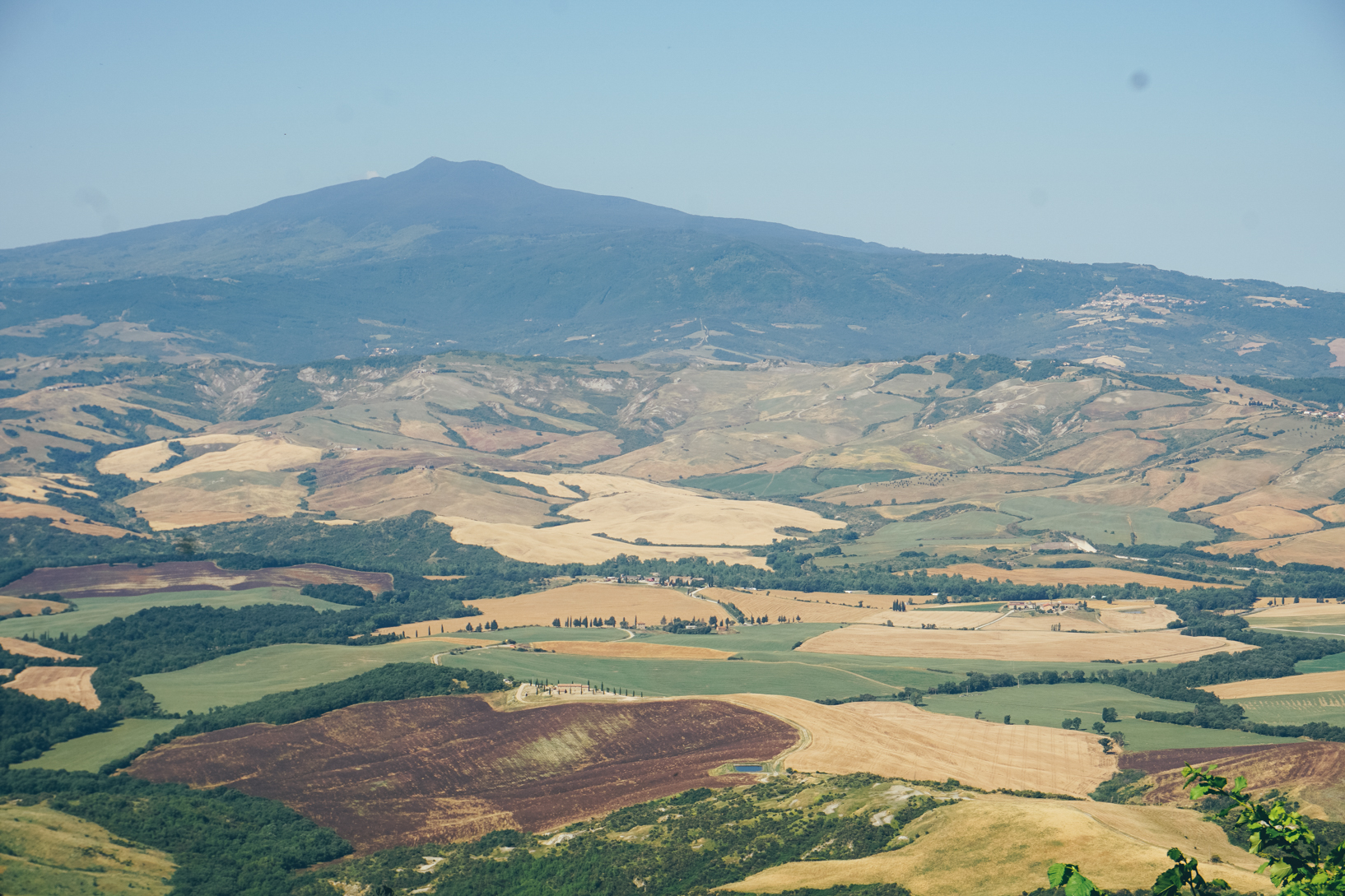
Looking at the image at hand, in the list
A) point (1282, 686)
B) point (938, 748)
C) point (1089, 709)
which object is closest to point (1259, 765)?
point (938, 748)

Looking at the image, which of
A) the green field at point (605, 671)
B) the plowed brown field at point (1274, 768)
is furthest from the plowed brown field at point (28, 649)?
the plowed brown field at point (1274, 768)

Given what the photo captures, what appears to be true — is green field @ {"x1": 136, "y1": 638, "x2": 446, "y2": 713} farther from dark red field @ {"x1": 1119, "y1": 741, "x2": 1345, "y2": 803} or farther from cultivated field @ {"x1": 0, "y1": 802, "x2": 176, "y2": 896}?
dark red field @ {"x1": 1119, "y1": 741, "x2": 1345, "y2": 803}

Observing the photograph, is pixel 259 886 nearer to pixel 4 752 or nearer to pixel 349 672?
pixel 4 752

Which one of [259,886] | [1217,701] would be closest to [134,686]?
[259,886]

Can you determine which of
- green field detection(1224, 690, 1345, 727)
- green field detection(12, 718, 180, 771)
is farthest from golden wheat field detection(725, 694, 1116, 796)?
green field detection(12, 718, 180, 771)

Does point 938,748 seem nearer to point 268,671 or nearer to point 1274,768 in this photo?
point 1274,768
